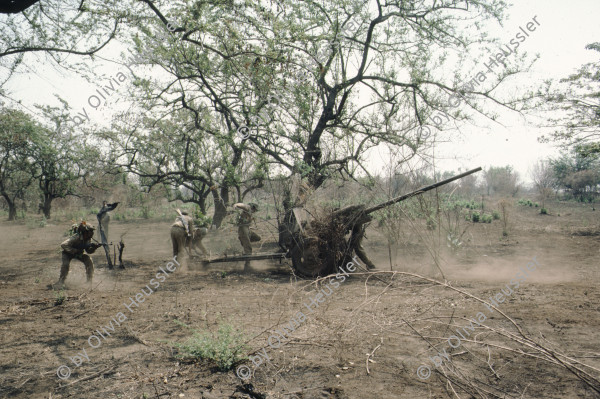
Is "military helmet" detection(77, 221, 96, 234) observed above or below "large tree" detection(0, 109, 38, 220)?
below

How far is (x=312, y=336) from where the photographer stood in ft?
16.7

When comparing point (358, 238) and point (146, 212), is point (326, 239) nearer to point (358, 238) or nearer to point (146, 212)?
point (358, 238)

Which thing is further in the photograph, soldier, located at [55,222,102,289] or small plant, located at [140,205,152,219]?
small plant, located at [140,205,152,219]

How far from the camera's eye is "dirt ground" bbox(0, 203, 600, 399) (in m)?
3.95

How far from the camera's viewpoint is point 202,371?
441 centimetres

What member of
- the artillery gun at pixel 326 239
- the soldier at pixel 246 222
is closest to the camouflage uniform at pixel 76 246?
the soldier at pixel 246 222

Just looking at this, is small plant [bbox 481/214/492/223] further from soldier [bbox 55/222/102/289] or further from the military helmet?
the military helmet

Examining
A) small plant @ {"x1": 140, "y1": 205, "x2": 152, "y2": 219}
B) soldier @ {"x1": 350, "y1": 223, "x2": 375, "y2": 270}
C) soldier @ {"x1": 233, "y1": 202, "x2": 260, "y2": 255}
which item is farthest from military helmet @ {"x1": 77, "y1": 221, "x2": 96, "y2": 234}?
small plant @ {"x1": 140, "y1": 205, "x2": 152, "y2": 219}

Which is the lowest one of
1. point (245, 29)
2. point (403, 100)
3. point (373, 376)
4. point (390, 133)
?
point (373, 376)

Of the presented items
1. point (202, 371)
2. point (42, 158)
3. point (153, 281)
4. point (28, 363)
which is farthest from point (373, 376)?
point (42, 158)

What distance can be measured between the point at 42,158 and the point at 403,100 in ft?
86.5

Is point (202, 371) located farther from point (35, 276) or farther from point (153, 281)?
point (35, 276)

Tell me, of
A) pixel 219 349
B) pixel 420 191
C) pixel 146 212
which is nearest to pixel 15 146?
pixel 146 212

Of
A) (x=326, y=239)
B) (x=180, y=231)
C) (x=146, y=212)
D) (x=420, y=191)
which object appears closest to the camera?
(x=420, y=191)
